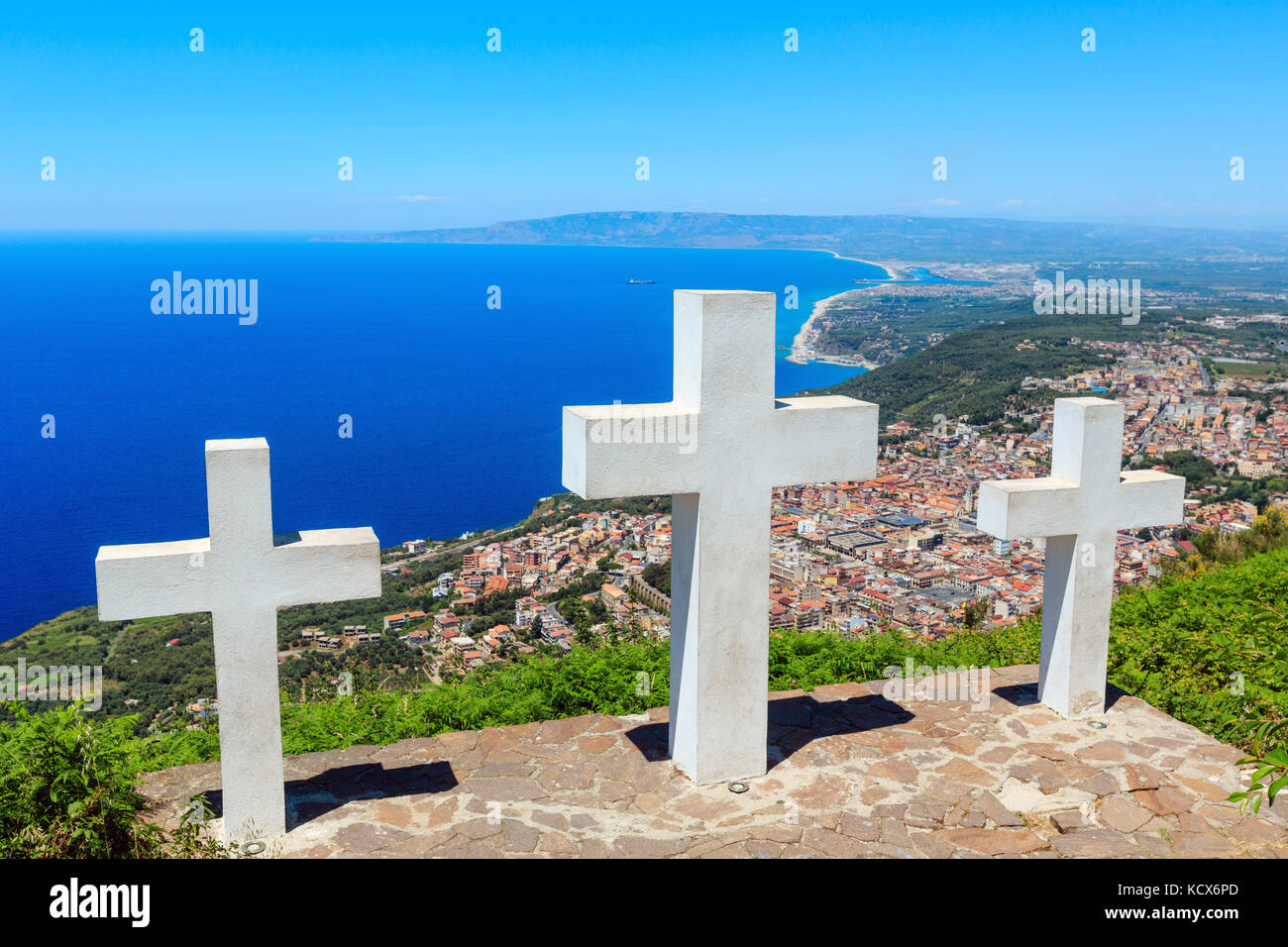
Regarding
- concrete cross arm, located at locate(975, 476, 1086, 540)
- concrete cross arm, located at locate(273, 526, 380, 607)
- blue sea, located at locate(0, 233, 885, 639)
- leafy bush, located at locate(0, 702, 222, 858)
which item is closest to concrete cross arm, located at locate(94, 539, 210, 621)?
concrete cross arm, located at locate(273, 526, 380, 607)

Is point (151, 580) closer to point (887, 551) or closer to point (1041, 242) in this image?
point (887, 551)

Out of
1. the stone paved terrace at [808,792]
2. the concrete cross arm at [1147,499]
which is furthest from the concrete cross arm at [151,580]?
the concrete cross arm at [1147,499]

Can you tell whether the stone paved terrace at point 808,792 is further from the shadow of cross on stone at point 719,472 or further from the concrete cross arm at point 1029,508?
the concrete cross arm at point 1029,508

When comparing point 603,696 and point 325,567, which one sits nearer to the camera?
point 325,567

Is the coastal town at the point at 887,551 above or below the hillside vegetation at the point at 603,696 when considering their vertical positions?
below

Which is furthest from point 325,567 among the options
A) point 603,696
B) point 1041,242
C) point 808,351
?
point 1041,242

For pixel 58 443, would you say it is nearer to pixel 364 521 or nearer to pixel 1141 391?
pixel 364 521
